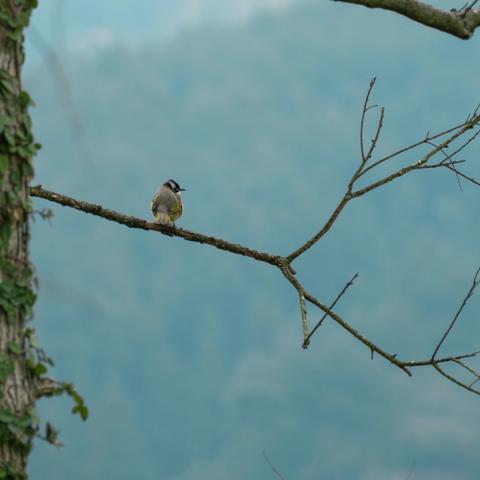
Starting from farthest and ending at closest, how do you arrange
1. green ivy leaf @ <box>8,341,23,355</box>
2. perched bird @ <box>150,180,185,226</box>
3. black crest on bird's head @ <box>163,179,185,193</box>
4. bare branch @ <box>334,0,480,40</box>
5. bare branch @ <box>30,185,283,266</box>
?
black crest on bird's head @ <box>163,179,185,193</box>
perched bird @ <box>150,180,185,226</box>
bare branch @ <box>30,185,283,266</box>
bare branch @ <box>334,0,480,40</box>
green ivy leaf @ <box>8,341,23,355</box>

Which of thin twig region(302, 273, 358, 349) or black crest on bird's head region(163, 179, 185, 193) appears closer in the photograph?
thin twig region(302, 273, 358, 349)

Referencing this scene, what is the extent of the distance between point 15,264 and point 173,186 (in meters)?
8.35

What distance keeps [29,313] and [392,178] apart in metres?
2.74

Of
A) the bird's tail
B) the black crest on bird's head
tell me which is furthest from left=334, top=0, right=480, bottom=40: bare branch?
the black crest on bird's head

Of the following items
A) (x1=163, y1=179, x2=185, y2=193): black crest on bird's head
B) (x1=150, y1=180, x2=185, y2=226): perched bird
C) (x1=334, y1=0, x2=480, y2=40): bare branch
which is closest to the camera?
(x1=334, y1=0, x2=480, y2=40): bare branch

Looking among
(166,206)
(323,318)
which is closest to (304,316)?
(323,318)

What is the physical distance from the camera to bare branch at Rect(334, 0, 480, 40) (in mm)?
5215

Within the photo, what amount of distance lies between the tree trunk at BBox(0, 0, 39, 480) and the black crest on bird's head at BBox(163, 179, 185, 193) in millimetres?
7540

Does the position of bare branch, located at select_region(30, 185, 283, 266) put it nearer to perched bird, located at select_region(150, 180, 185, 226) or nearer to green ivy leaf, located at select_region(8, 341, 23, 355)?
green ivy leaf, located at select_region(8, 341, 23, 355)

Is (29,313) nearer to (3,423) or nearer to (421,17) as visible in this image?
(3,423)

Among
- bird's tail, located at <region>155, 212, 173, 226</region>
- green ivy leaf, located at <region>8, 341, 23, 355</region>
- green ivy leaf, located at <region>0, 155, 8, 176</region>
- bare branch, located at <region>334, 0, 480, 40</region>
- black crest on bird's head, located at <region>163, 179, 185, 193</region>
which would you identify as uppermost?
black crest on bird's head, located at <region>163, 179, 185, 193</region>

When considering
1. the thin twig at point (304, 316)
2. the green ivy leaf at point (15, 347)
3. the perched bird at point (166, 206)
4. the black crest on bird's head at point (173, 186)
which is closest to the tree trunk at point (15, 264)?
the green ivy leaf at point (15, 347)

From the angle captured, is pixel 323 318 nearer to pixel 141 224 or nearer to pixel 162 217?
pixel 141 224

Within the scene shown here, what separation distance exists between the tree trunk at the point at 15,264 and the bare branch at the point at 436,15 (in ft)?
6.93
